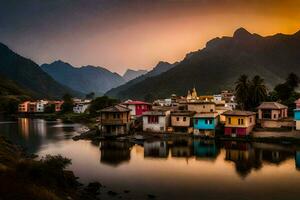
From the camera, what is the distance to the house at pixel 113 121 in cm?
5741

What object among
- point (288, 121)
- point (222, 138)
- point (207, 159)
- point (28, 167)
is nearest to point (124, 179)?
point (28, 167)

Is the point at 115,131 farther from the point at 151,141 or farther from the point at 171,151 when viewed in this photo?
the point at 171,151

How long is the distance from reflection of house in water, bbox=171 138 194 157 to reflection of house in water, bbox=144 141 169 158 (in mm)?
1109

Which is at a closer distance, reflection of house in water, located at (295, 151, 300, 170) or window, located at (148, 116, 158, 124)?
reflection of house in water, located at (295, 151, 300, 170)

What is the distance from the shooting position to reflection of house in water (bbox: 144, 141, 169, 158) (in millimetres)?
42312

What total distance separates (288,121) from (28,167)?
41256 mm

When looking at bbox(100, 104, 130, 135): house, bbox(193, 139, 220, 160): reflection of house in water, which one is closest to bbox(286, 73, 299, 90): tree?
bbox(193, 139, 220, 160): reflection of house in water

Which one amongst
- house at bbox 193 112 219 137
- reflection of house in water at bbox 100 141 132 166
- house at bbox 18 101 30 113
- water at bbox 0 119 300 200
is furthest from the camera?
house at bbox 18 101 30 113

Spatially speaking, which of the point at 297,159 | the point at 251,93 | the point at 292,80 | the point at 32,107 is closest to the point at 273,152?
the point at 297,159

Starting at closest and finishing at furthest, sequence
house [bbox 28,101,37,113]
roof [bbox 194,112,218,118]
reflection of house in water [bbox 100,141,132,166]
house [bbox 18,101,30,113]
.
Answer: reflection of house in water [bbox 100,141,132,166], roof [bbox 194,112,218,118], house [bbox 28,101,37,113], house [bbox 18,101,30,113]

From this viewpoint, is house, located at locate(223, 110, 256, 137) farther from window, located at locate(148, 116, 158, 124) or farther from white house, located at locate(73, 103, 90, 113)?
white house, located at locate(73, 103, 90, 113)

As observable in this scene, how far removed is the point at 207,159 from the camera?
38.8 meters

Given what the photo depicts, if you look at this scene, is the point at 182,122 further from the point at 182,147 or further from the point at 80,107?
the point at 80,107

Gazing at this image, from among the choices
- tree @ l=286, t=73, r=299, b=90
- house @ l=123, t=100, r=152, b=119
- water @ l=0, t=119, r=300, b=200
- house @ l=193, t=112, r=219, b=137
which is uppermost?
tree @ l=286, t=73, r=299, b=90
